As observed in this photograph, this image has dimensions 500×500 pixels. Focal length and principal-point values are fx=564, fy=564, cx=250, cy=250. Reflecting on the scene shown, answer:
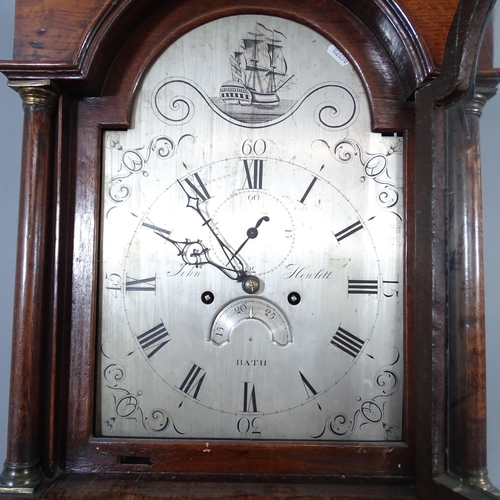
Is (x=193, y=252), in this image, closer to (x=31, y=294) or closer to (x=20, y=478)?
(x=31, y=294)

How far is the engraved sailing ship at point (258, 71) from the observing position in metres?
1.27

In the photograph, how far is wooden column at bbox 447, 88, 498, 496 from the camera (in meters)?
1.05

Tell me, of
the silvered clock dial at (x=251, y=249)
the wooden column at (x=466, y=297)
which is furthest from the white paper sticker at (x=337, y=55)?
the wooden column at (x=466, y=297)

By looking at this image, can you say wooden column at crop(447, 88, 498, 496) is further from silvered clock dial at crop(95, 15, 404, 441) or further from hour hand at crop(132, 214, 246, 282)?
hour hand at crop(132, 214, 246, 282)

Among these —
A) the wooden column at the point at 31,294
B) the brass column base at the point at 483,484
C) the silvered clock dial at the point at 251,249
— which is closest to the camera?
the brass column base at the point at 483,484

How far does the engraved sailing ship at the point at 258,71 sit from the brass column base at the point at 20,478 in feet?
2.84

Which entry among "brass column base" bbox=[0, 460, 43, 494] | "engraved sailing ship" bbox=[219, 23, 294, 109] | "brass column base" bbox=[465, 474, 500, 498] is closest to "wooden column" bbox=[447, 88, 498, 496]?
"brass column base" bbox=[465, 474, 500, 498]

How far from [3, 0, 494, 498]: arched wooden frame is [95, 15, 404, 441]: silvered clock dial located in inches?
1.3

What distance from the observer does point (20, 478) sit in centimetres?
108

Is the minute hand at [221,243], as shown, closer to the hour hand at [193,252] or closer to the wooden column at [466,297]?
the hour hand at [193,252]

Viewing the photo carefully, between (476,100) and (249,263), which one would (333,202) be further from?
(476,100)

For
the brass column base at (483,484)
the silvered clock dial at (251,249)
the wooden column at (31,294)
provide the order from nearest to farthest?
the brass column base at (483,484) < the wooden column at (31,294) < the silvered clock dial at (251,249)

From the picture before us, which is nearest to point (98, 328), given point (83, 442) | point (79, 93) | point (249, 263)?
point (83, 442)

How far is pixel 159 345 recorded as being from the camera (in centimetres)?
123
